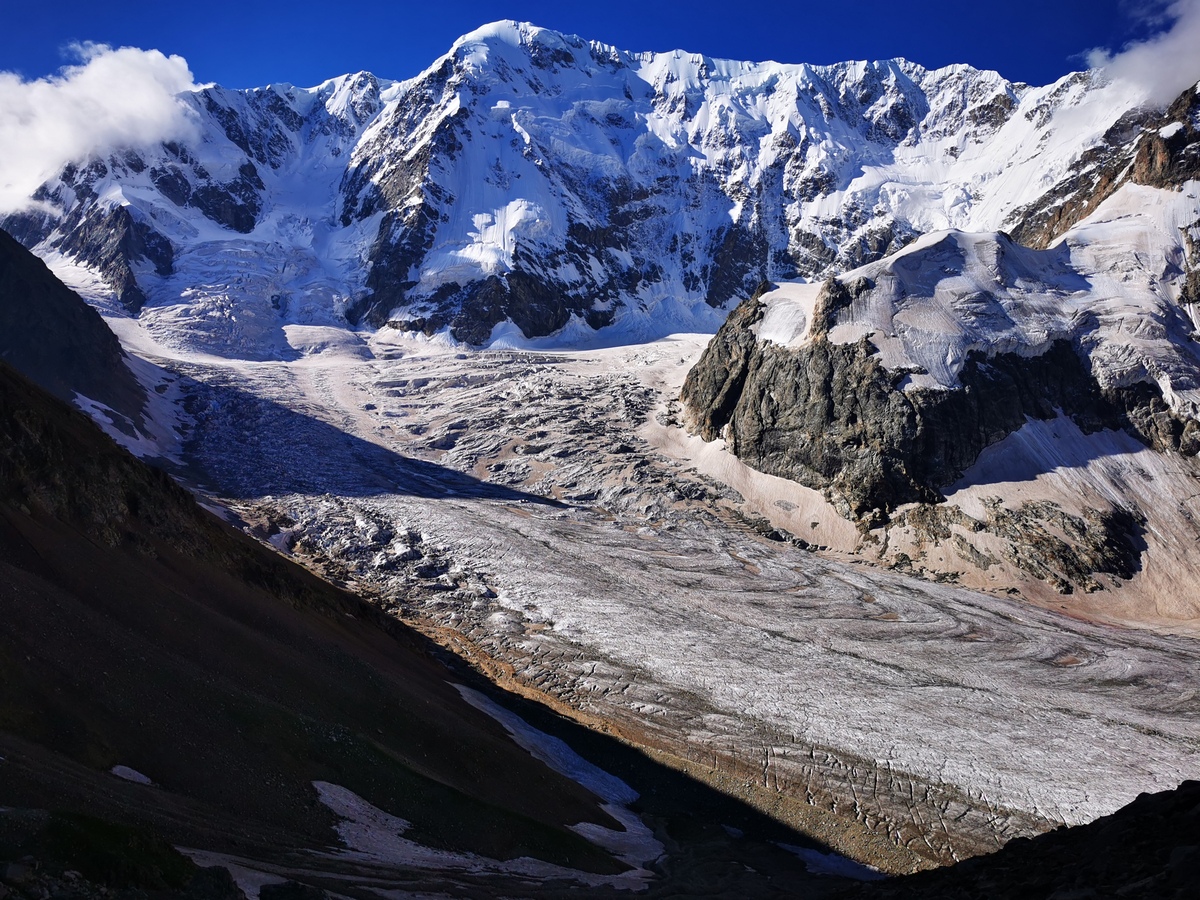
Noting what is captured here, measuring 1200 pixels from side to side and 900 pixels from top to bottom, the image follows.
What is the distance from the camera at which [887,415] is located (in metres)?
76.6

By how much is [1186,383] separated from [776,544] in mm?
47305

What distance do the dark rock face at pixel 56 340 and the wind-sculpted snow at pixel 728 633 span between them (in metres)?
9.34

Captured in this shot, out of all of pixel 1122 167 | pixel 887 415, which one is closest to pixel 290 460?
pixel 887 415

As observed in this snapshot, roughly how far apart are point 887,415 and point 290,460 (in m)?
58.8

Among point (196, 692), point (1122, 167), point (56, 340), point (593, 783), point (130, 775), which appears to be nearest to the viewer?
point (130, 775)

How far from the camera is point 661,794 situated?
32625mm

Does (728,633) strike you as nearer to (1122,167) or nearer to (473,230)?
(1122,167)

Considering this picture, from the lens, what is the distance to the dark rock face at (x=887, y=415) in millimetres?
73875

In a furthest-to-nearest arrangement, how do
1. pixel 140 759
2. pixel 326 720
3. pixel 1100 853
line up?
pixel 326 720, pixel 140 759, pixel 1100 853

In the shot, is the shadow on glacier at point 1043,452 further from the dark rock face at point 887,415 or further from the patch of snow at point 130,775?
the patch of snow at point 130,775

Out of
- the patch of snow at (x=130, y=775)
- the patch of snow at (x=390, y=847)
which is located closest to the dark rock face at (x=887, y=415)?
the patch of snow at (x=390, y=847)

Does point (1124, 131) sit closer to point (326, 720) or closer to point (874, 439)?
point (874, 439)

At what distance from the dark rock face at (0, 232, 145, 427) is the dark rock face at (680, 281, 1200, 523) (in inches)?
2519

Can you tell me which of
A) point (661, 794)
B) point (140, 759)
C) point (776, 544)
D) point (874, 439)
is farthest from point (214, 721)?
point (874, 439)
